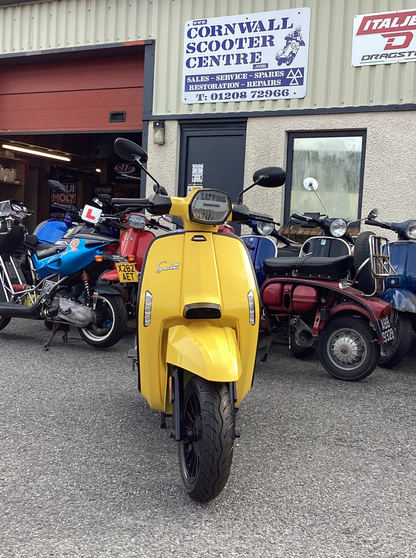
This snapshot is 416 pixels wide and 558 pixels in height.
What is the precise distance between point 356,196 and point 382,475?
5.14m

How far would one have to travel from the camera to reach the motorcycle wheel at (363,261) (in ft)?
15.4

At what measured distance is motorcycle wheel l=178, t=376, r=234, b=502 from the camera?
2.36 m

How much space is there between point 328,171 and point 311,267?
10.4 ft

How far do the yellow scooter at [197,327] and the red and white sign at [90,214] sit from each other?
290 cm

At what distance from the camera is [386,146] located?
7.08 metres

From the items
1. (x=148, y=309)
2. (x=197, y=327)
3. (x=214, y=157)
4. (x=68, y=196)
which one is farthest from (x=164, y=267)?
(x=68, y=196)

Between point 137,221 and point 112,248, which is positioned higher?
point 137,221

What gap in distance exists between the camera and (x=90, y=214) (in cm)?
600

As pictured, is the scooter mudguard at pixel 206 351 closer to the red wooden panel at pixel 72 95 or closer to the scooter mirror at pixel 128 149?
the scooter mirror at pixel 128 149

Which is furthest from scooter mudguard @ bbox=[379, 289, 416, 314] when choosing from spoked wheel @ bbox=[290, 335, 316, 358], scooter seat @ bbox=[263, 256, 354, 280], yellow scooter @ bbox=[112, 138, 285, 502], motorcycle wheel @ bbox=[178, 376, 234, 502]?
motorcycle wheel @ bbox=[178, 376, 234, 502]

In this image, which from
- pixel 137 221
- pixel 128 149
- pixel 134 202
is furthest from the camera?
pixel 137 221

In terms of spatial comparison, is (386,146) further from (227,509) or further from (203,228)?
(227,509)

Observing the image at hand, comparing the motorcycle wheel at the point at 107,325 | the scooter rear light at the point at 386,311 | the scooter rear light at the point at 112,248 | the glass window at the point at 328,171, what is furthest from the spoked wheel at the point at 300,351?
the glass window at the point at 328,171

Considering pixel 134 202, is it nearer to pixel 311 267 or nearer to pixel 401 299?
pixel 311 267
